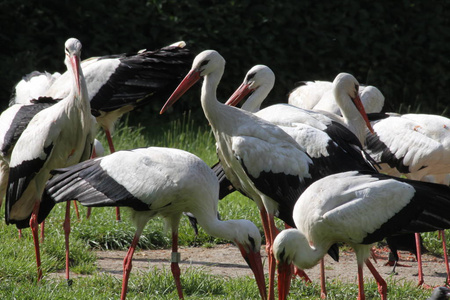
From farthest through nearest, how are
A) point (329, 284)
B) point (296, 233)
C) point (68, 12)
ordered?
point (68, 12), point (329, 284), point (296, 233)

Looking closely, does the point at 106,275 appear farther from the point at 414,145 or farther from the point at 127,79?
the point at 414,145

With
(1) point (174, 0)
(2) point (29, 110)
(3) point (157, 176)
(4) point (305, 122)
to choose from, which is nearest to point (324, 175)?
(4) point (305, 122)

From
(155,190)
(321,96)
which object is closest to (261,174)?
(155,190)

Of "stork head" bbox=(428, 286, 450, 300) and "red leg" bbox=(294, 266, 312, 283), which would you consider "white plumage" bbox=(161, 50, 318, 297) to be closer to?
"red leg" bbox=(294, 266, 312, 283)

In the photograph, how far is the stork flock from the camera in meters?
4.57

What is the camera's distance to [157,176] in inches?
190

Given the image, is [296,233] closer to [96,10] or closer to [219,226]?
[219,226]

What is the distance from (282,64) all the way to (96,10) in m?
2.58

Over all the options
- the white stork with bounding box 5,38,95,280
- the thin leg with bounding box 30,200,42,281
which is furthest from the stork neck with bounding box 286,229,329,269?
the white stork with bounding box 5,38,95,280

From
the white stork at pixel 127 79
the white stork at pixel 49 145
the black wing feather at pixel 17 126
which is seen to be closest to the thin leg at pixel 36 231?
the white stork at pixel 49 145

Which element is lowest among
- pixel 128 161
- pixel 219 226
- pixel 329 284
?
pixel 329 284

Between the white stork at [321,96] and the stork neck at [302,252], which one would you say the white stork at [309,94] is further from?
the stork neck at [302,252]

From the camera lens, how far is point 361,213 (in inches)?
178

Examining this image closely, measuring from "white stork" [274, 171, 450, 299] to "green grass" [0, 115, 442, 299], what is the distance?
0.60 meters
